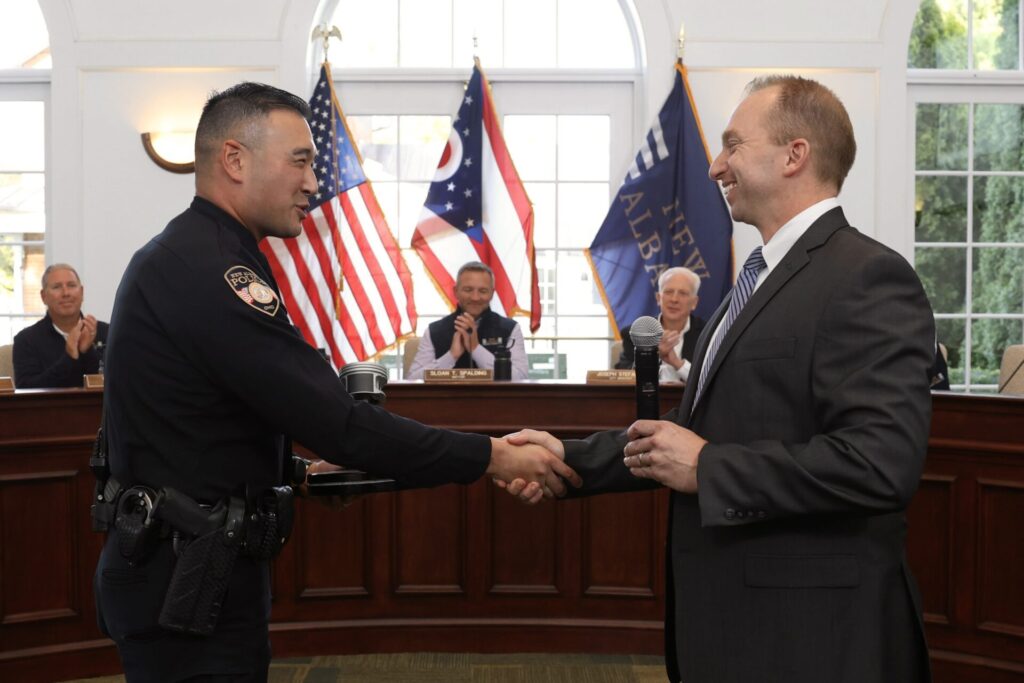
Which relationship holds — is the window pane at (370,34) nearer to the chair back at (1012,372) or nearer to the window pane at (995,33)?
the window pane at (995,33)

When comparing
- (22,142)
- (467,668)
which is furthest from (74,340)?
(467,668)

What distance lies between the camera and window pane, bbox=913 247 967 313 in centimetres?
623

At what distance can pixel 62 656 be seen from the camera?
371cm

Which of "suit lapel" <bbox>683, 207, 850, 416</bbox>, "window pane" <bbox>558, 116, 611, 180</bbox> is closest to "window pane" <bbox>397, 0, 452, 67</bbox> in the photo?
"window pane" <bbox>558, 116, 611, 180</bbox>

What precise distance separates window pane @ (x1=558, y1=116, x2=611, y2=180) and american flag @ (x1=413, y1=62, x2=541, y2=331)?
453 millimetres

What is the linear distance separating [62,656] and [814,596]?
2.97 meters

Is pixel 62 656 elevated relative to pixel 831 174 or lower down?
lower down

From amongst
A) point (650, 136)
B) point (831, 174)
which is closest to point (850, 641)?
point (831, 174)

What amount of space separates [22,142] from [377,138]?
2.10 metres

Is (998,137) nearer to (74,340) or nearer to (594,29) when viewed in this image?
(594,29)

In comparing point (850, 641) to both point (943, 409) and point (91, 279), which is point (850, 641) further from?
point (91, 279)

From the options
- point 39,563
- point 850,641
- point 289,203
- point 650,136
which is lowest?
point 39,563

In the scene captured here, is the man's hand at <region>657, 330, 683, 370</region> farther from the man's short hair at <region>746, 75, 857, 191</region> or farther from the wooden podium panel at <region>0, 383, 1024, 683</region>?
the man's short hair at <region>746, 75, 857, 191</region>

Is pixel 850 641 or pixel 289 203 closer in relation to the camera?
pixel 850 641
